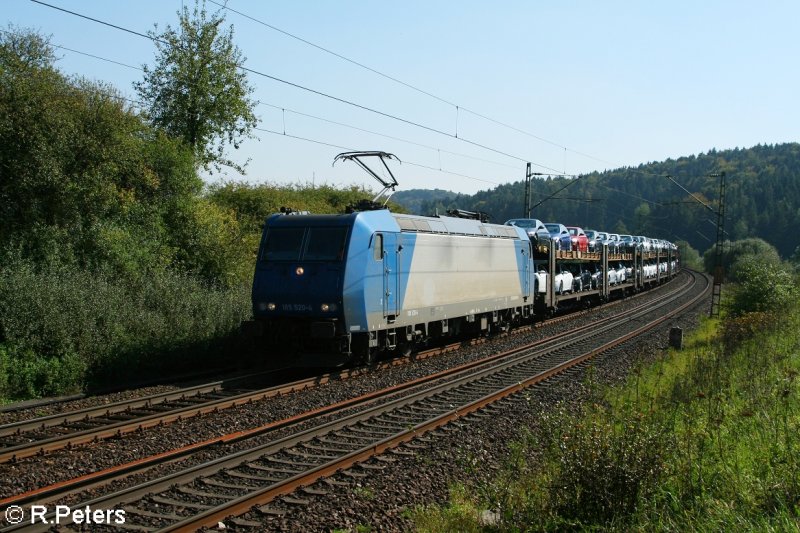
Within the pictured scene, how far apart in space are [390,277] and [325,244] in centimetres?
174

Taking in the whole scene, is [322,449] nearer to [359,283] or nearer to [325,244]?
[359,283]

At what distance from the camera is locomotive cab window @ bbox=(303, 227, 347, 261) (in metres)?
14.7

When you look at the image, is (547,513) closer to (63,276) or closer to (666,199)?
(63,276)

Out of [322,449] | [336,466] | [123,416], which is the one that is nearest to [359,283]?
[123,416]

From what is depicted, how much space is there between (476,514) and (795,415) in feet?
16.2

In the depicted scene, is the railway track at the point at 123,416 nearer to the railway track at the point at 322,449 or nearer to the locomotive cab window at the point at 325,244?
the railway track at the point at 322,449

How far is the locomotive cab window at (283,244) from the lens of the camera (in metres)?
15.2

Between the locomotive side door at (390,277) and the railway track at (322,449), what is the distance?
1752 mm

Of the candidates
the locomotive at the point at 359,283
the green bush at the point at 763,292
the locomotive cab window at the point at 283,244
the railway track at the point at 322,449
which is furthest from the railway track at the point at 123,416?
the green bush at the point at 763,292

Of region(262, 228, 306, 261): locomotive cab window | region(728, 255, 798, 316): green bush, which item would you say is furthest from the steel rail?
region(728, 255, 798, 316): green bush

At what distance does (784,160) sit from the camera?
162875mm

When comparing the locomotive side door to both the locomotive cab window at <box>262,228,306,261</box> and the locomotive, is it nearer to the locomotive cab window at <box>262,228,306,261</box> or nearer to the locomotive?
the locomotive

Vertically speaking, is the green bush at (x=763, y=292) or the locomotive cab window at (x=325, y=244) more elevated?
the locomotive cab window at (x=325, y=244)

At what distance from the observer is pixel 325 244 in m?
14.9
